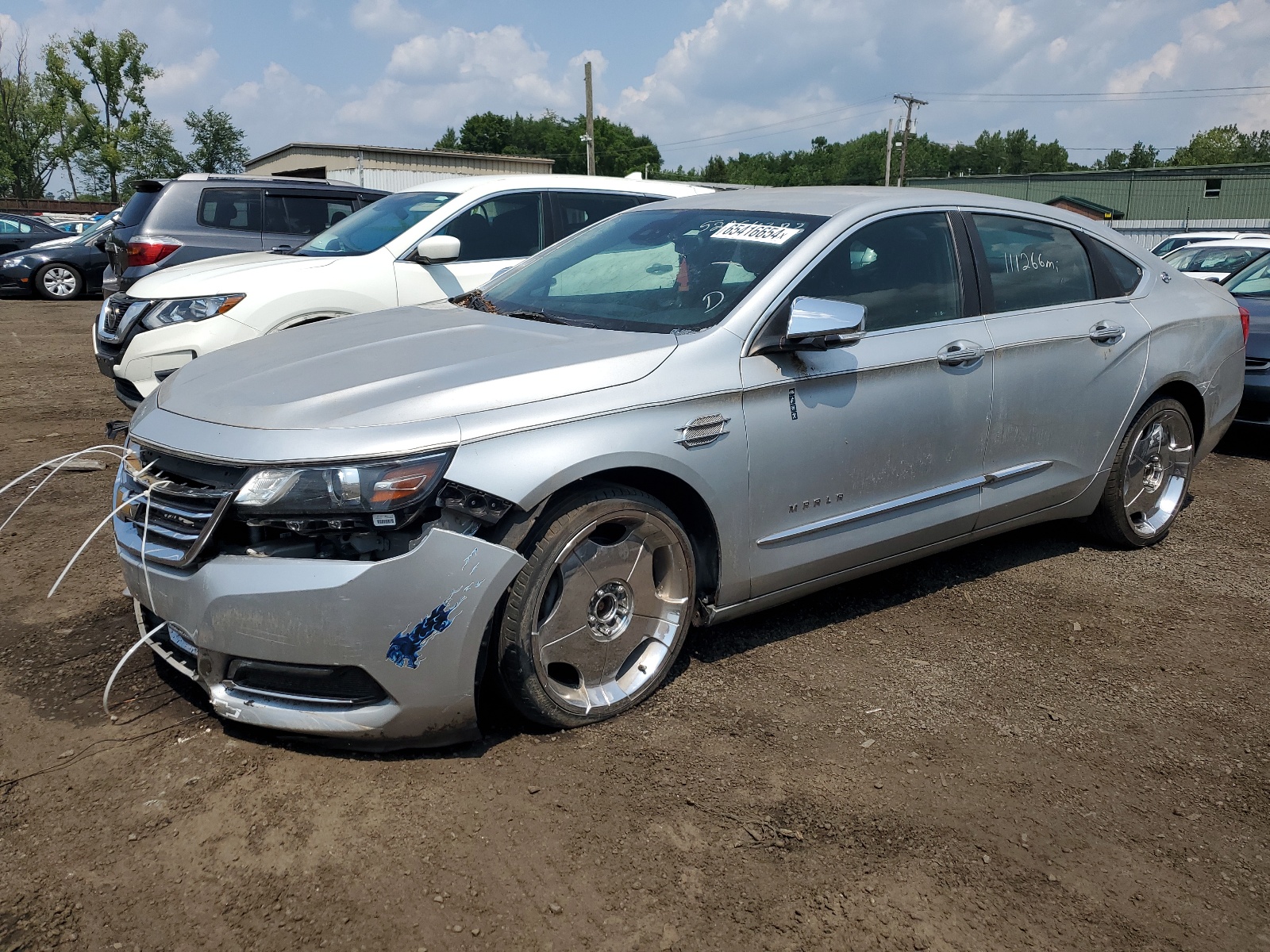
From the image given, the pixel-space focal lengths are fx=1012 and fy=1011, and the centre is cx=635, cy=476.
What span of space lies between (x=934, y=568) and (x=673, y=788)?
7.69ft

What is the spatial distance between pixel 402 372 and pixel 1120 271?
3471 mm

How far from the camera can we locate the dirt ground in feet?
7.68

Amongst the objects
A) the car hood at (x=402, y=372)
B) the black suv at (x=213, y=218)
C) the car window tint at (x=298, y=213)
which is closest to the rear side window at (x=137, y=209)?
the black suv at (x=213, y=218)

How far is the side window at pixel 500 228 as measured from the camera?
700cm

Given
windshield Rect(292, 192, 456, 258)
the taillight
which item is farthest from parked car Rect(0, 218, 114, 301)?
windshield Rect(292, 192, 456, 258)

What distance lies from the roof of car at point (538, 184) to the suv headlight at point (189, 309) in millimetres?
1747

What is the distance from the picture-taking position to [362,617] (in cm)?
266

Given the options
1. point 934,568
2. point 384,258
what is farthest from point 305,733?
point 384,258

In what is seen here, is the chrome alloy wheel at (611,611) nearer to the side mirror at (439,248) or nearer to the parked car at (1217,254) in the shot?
the side mirror at (439,248)

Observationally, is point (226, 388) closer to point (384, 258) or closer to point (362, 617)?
point (362, 617)

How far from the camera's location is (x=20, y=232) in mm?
19969

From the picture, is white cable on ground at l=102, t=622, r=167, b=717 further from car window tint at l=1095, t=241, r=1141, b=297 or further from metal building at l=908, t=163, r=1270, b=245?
metal building at l=908, t=163, r=1270, b=245

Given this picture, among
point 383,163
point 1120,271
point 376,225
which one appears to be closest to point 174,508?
point 1120,271

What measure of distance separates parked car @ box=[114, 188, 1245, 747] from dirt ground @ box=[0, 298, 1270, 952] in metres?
0.24
